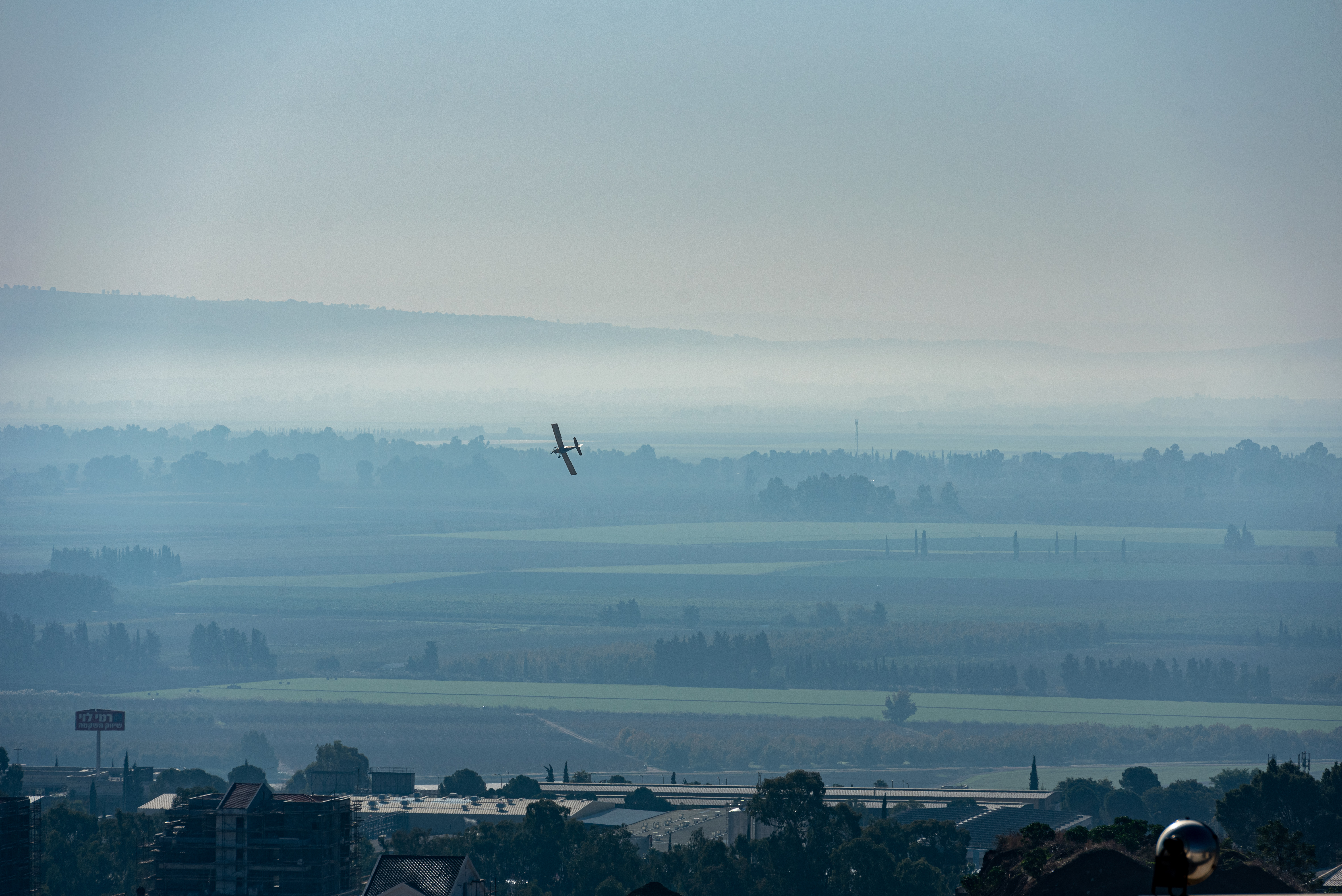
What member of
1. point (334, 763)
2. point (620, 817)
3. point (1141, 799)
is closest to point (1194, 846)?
point (620, 817)

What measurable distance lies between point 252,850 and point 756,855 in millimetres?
30654

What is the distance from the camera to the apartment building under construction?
8138cm

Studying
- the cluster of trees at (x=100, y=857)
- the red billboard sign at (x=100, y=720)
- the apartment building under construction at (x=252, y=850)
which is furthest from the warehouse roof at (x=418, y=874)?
the red billboard sign at (x=100, y=720)

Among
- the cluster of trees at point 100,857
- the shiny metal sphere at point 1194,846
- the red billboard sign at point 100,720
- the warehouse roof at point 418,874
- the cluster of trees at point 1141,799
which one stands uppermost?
the shiny metal sphere at point 1194,846

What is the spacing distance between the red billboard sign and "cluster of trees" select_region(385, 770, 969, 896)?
219ft

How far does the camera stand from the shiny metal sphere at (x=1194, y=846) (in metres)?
20.7

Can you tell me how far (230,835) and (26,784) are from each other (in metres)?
74.1

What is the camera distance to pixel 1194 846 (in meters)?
20.9

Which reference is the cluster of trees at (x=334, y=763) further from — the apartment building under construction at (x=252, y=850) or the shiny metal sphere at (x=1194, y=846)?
the shiny metal sphere at (x=1194, y=846)

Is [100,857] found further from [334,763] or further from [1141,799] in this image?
[1141,799]

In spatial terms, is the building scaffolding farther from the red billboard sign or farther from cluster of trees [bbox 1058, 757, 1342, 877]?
the red billboard sign

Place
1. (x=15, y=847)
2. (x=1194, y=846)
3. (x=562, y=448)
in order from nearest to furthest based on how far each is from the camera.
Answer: (x=1194, y=846)
(x=562, y=448)
(x=15, y=847)

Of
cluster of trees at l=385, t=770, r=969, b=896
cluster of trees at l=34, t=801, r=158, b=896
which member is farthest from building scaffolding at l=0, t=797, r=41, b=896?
cluster of trees at l=385, t=770, r=969, b=896

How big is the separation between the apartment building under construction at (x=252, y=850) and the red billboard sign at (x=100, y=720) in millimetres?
78138
